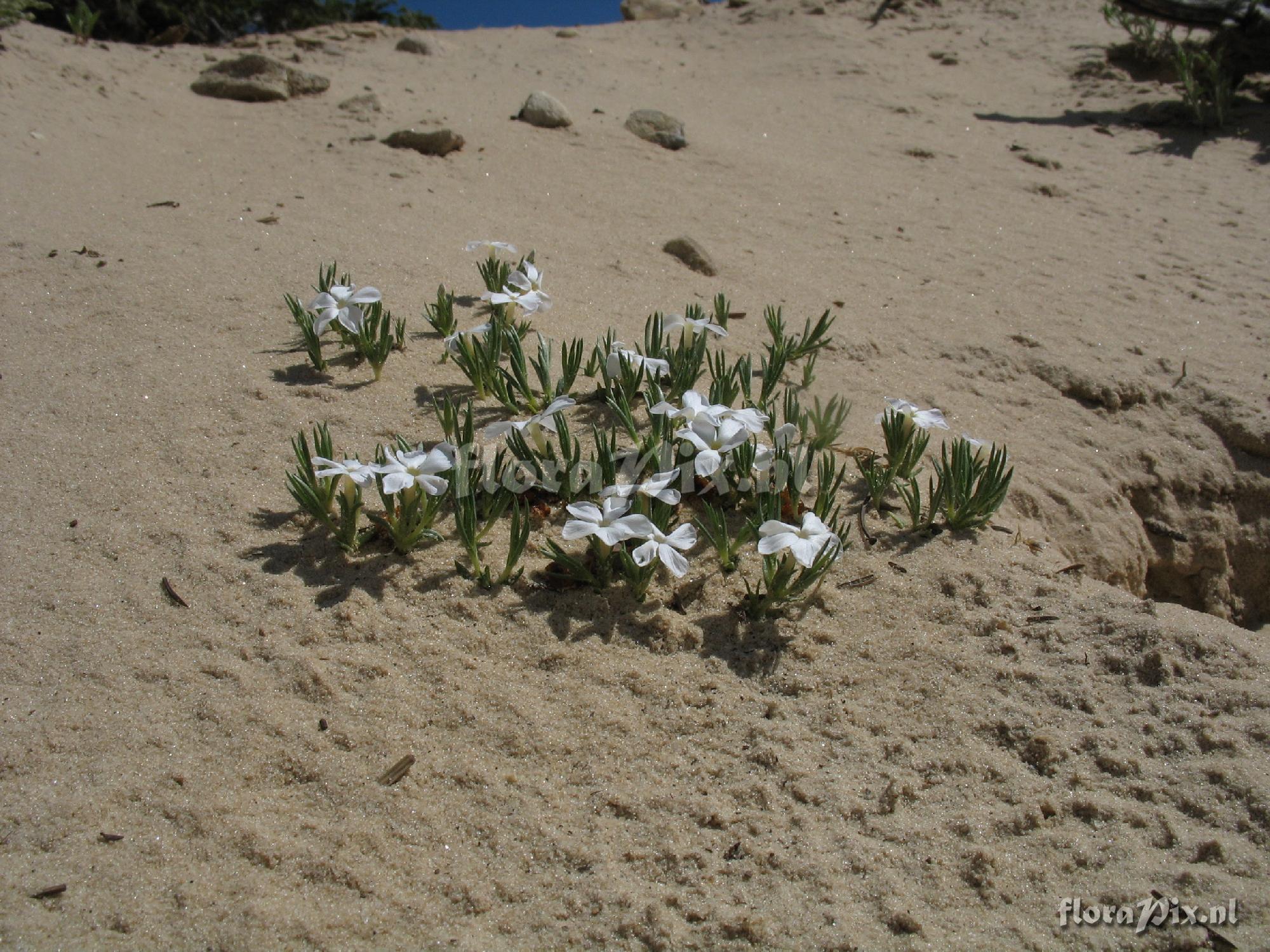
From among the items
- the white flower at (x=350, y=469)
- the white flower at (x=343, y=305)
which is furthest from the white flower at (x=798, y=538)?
the white flower at (x=343, y=305)

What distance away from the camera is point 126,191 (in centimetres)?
481

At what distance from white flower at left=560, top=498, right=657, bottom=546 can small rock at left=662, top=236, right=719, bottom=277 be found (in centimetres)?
272

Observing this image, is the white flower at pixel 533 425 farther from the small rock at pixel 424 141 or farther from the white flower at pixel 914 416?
the small rock at pixel 424 141

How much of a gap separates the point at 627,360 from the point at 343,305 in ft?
3.71

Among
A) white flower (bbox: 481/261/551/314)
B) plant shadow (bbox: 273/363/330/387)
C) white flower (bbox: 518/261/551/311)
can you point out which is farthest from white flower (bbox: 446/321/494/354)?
→ plant shadow (bbox: 273/363/330/387)

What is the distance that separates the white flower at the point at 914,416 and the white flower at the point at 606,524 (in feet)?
3.54

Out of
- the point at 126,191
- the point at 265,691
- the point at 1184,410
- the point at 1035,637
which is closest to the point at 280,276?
the point at 126,191

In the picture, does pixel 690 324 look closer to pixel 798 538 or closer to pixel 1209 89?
pixel 798 538

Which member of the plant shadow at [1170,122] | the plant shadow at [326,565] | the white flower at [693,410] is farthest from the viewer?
the plant shadow at [1170,122]

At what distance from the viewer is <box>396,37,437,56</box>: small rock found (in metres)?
8.72

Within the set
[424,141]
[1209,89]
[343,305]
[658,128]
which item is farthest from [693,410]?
[1209,89]

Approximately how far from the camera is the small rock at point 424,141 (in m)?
5.88

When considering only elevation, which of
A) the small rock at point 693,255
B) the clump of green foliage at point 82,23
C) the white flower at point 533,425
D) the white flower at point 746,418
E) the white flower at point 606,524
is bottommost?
the white flower at point 606,524

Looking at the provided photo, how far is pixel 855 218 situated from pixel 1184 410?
2.60 metres
